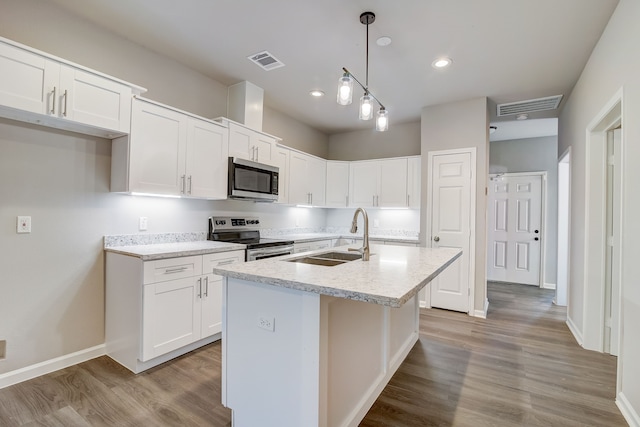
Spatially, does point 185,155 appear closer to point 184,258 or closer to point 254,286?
point 184,258

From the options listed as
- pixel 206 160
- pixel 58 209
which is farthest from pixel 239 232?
pixel 58 209

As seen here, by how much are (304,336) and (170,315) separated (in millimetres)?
1583

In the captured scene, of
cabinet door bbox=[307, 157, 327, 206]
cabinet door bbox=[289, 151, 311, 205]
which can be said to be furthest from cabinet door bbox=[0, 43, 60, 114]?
cabinet door bbox=[307, 157, 327, 206]

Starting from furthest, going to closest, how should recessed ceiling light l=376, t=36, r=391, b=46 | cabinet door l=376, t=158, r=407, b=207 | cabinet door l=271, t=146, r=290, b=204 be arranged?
1. cabinet door l=376, t=158, r=407, b=207
2. cabinet door l=271, t=146, r=290, b=204
3. recessed ceiling light l=376, t=36, r=391, b=46

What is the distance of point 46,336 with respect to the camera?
2307 mm

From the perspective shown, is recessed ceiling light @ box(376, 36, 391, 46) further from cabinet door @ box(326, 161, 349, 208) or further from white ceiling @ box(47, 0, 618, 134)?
cabinet door @ box(326, 161, 349, 208)

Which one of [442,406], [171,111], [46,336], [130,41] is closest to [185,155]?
[171,111]

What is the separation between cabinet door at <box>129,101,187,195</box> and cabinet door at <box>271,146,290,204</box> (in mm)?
1357

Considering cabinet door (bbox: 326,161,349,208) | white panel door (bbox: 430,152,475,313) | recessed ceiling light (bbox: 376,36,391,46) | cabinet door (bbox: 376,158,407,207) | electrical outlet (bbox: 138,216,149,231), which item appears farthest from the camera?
cabinet door (bbox: 326,161,349,208)

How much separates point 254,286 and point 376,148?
4.14 metres

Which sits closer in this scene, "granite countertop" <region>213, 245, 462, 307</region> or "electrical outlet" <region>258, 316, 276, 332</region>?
"granite countertop" <region>213, 245, 462, 307</region>

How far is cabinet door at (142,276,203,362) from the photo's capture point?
7.64 ft

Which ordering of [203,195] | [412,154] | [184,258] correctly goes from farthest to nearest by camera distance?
[412,154] → [203,195] → [184,258]

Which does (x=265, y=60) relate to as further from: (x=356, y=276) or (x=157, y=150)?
(x=356, y=276)
